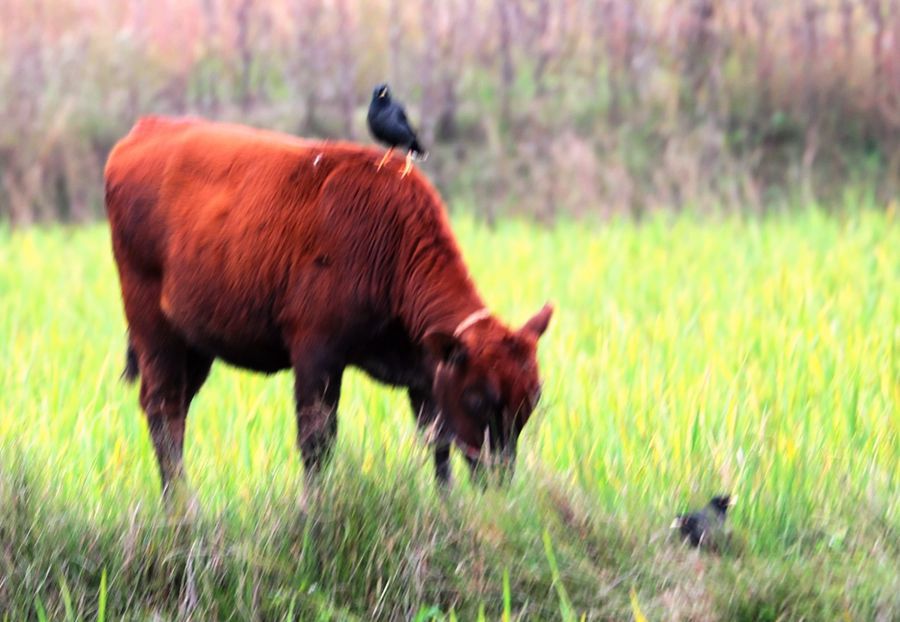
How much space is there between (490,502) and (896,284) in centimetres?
410

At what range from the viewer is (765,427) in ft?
16.3

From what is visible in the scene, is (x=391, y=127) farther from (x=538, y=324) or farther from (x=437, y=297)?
(x=538, y=324)

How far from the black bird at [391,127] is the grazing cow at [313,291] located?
88 millimetres

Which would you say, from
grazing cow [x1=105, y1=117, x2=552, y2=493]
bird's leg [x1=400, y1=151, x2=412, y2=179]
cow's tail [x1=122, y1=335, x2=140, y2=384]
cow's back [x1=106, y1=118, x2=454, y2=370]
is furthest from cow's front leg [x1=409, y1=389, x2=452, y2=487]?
cow's tail [x1=122, y1=335, x2=140, y2=384]

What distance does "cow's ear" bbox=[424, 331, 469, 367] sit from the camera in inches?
164

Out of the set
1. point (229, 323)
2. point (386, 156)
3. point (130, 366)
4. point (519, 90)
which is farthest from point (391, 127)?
point (519, 90)

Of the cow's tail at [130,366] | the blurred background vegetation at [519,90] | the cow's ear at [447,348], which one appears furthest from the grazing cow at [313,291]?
the blurred background vegetation at [519,90]

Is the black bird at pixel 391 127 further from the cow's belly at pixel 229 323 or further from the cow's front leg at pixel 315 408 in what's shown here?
the cow's front leg at pixel 315 408

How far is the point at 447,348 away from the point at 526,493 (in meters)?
0.52

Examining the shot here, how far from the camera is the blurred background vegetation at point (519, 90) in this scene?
10.7 metres

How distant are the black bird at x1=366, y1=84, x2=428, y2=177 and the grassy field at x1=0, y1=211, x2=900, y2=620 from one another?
0.96 meters

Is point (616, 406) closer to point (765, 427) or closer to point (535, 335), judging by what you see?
point (765, 427)

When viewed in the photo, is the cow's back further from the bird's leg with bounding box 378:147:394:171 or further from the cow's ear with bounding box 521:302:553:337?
the cow's ear with bounding box 521:302:553:337

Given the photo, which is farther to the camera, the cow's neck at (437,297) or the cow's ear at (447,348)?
the cow's neck at (437,297)
